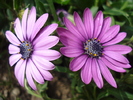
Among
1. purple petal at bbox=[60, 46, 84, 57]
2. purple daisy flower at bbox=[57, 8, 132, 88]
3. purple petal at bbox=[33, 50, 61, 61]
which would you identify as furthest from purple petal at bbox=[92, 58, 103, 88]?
purple petal at bbox=[33, 50, 61, 61]

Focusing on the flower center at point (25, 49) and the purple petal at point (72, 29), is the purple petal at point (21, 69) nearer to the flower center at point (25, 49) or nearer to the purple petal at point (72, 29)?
the flower center at point (25, 49)

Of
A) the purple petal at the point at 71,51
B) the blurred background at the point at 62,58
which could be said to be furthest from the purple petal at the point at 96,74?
the blurred background at the point at 62,58

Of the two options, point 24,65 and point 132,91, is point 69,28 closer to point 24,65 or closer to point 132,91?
point 24,65

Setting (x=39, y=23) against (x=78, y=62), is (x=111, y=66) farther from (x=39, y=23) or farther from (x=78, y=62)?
(x=39, y=23)

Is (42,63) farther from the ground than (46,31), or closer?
closer

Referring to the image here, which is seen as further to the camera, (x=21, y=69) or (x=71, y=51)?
(x=21, y=69)

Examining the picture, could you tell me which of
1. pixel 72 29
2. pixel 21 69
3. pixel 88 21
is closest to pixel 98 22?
pixel 88 21
